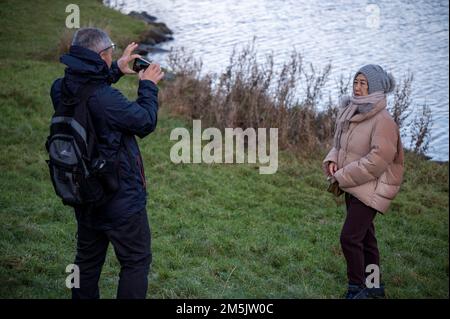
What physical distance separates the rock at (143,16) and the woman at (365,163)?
19.4 metres

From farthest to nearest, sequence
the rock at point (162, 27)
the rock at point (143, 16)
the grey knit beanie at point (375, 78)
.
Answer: the rock at point (143, 16) → the rock at point (162, 27) → the grey knit beanie at point (375, 78)

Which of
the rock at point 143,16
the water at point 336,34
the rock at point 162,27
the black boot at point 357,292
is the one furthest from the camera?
the rock at point 143,16

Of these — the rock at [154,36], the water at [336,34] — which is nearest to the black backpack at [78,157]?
the water at [336,34]

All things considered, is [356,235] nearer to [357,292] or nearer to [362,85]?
[357,292]

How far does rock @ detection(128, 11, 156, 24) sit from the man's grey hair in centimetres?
2005

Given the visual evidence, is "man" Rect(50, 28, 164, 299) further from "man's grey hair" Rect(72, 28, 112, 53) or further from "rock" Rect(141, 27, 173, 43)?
"rock" Rect(141, 27, 173, 43)

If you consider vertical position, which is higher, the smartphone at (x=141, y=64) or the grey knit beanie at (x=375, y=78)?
the smartphone at (x=141, y=64)

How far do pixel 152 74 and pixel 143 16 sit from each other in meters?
20.9

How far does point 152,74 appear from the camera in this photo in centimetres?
373

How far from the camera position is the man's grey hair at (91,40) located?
138 inches

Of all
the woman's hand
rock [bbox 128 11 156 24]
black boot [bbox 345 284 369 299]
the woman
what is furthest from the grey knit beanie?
rock [bbox 128 11 156 24]

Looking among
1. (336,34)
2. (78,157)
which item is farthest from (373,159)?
(336,34)

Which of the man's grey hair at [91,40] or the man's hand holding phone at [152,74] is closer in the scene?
the man's grey hair at [91,40]

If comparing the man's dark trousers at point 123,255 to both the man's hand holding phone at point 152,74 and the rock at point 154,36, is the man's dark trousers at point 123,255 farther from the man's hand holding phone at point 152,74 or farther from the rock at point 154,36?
the rock at point 154,36
